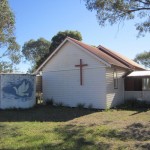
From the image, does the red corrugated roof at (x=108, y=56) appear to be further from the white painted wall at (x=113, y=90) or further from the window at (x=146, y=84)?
the window at (x=146, y=84)

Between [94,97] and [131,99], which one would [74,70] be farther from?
[131,99]

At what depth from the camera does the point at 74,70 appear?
2522 cm

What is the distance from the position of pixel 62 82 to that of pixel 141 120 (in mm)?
9739

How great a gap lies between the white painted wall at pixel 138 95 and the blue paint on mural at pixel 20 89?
344 inches

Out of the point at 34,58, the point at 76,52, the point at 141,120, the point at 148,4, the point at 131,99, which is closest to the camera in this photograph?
the point at 141,120

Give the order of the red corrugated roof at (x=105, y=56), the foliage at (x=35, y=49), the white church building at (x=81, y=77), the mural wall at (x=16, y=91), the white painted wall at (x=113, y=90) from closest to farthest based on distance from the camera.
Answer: the mural wall at (x=16, y=91) < the white church building at (x=81, y=77) < the white painted wall at (x=113, y=90) < the red corrugated roof at (x=105, y=56) < the foliage at (x=35, y=49)

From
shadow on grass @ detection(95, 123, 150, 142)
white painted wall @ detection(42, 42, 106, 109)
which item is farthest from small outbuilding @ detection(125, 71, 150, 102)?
shadow on grass @ detection(95, 123, 150, 142)

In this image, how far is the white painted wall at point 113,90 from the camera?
24000 mm

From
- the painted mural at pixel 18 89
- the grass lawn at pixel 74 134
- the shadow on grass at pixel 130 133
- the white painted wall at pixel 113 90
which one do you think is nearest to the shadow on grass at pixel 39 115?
the grass lawn at pixel 74 134

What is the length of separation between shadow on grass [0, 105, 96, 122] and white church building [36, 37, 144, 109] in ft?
6.30

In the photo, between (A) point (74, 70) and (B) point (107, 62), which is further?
(A) point (74, 70)

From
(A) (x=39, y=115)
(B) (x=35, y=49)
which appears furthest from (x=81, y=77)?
(B) (x=35, y=49)

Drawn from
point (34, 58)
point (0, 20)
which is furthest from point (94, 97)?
point (34, 58)

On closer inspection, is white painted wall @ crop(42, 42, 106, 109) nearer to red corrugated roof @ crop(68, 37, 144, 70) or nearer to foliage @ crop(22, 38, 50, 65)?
red corrugated roof @ crop(68, 37, 144, 70)
